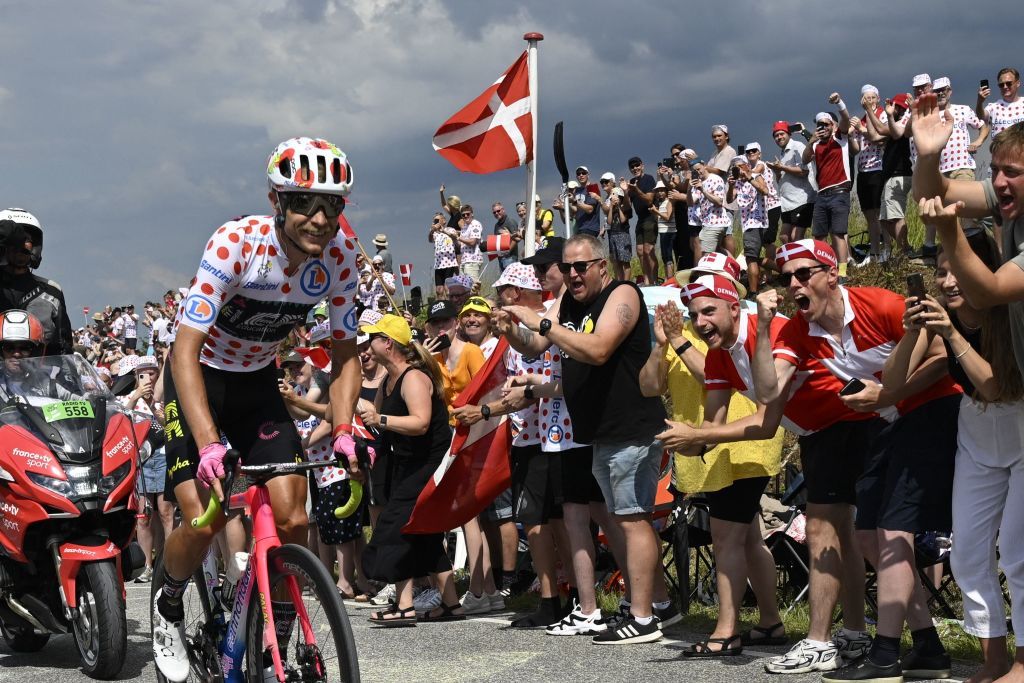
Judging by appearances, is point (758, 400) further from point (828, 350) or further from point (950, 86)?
point (950, 86)

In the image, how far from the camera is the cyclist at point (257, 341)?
5055 millimetres

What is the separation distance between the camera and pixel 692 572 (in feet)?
34.4

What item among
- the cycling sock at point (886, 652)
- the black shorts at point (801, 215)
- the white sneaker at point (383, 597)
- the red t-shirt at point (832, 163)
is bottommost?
the white sneaker at point (383, 597)

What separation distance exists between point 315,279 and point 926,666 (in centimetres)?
346

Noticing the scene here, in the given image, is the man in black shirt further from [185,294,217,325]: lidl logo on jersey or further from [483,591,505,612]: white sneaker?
[185,294,217,325]: lidl logo on jersey

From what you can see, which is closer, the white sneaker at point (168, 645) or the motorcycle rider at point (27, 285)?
the white sneaker at point (168, 645)

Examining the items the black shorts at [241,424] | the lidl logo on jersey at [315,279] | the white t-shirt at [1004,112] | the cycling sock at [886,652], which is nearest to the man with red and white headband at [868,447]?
the cycling sock at [886,652]

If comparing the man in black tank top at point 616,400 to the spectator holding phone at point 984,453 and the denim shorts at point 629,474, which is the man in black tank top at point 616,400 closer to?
the denim shorts at point 629,474

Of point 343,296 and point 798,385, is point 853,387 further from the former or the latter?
point 343,296

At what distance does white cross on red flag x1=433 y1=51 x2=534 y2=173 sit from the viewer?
1368cm

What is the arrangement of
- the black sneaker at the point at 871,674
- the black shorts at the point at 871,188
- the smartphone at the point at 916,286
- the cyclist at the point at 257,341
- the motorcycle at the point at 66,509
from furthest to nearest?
the black shorts at the point at 871,188 < the motorcycle at the point at 66,509 < the black sneaker at the point at 871,674 < the smartphone at the point at 916,286 < the cyclist at the point at 257,341

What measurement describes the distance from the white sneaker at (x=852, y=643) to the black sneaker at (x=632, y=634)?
1.37 m

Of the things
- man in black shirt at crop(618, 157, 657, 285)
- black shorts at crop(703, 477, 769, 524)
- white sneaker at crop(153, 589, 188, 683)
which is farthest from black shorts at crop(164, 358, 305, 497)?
man in black shirt at crop(618, 157, 657, 285)

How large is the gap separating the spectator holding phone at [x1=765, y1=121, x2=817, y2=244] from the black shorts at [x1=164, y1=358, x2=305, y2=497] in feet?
37.0
